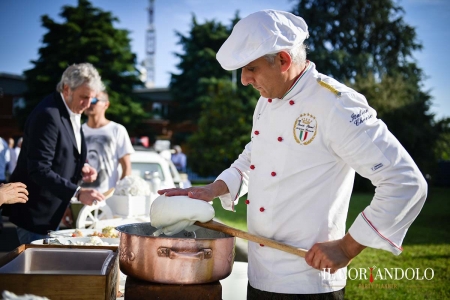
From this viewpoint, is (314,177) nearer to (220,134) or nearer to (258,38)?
(258,38)

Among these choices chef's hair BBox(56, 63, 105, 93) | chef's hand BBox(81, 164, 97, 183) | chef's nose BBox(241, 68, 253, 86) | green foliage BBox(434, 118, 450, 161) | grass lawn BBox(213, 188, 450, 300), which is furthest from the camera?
green foliage BBox(434, 118, 450, 161)

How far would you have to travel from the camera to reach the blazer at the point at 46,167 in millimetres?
3391

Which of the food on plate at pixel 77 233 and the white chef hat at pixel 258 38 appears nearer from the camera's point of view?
the white chef hat at pixel 258 38

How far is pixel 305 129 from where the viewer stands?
2.10 meters

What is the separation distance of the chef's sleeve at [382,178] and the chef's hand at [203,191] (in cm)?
68

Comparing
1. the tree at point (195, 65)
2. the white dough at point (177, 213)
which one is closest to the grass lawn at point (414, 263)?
the white dough at point (177, 213)

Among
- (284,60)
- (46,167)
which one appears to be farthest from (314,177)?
(46,167)

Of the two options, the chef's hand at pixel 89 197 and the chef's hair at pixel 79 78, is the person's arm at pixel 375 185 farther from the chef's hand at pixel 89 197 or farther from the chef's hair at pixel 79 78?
the chef's hair at pixel 79 78

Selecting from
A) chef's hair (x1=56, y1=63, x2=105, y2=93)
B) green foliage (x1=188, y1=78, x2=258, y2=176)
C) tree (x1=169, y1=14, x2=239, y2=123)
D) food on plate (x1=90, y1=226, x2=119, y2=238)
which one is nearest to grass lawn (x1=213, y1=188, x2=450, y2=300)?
food on plate (x1=90, y1=226, x2=119, y2=238)

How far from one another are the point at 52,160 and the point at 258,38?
216 cm

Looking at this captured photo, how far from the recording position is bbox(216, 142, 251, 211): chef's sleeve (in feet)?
8.15

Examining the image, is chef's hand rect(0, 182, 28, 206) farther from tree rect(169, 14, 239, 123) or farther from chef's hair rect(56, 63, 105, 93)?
tree rect(169, 14, 239, 123)

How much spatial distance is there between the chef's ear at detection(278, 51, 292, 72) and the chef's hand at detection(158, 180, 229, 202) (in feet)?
2.14

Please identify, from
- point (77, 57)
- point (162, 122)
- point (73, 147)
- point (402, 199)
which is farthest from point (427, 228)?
point (162, 122)
